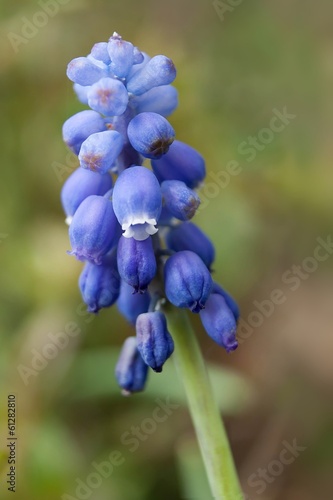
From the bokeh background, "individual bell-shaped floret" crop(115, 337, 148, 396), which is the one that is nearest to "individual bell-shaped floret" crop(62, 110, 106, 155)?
"individual bell-shaped floret" crop(115, 337, 148, 396)

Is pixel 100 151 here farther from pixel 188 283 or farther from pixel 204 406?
pixel 204 406

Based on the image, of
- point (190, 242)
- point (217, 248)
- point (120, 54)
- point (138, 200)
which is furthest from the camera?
point (217, 248)

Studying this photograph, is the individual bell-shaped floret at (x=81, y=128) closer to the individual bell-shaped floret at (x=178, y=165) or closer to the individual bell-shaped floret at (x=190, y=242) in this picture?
the individual bell-shaped floret at (x=178, y=165)

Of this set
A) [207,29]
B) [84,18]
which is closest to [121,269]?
[84,18]

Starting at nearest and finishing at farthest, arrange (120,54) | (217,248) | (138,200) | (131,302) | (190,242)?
(138,200) → (120,54) → (190,242) → (131,302) → (217,248)

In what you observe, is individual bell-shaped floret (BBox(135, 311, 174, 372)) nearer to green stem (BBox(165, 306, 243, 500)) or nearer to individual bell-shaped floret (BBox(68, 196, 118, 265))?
green stem (BBox(165, 306, 243, 500))

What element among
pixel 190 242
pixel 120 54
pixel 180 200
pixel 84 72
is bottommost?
pixel 190 242

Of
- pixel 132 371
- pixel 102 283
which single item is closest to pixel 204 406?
pixel 132 371

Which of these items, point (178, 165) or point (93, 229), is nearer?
point (93, 229)

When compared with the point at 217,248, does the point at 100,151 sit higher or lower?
higher
